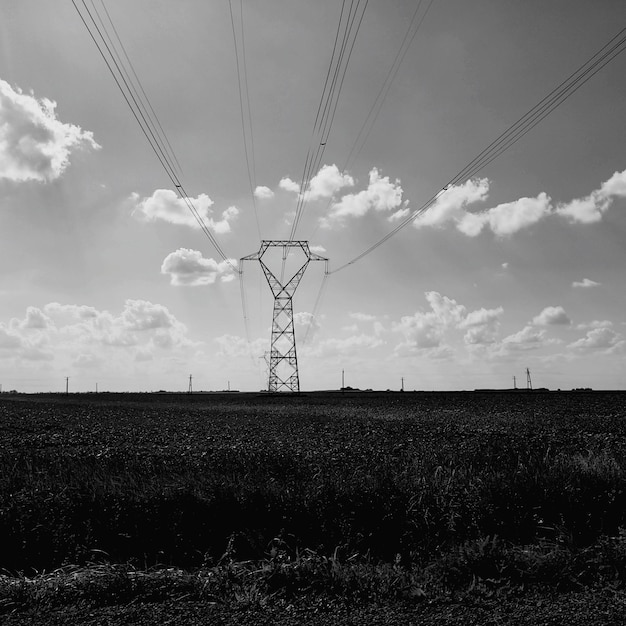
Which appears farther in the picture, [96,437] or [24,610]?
[96,437]

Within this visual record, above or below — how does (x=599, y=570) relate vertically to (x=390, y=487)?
below

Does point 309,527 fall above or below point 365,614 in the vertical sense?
above

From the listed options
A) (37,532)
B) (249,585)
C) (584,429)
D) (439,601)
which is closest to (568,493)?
(439,601)

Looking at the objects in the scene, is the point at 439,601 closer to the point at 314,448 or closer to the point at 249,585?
the point at 249,585

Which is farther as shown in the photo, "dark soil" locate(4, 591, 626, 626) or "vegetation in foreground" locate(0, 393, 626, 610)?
"vegetation in foreground" locate(0, 393, 626, 610)

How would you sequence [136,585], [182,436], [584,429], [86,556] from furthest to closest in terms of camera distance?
1. [584,429]
2. [182,436]
3. [86,556]
4. [136,585]

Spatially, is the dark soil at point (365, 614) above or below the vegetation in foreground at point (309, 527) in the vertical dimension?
below

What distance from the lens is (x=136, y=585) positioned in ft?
18.7

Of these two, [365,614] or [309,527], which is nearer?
[365,614]

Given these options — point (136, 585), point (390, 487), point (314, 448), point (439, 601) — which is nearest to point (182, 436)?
point (314, 448)

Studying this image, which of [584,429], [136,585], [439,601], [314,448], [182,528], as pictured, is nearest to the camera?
[439,601]

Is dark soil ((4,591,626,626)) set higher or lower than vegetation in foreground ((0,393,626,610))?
lower

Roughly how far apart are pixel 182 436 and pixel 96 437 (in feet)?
11.2

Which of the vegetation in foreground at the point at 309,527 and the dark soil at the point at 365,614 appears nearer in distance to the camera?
the dark soil at the point at 365,614
